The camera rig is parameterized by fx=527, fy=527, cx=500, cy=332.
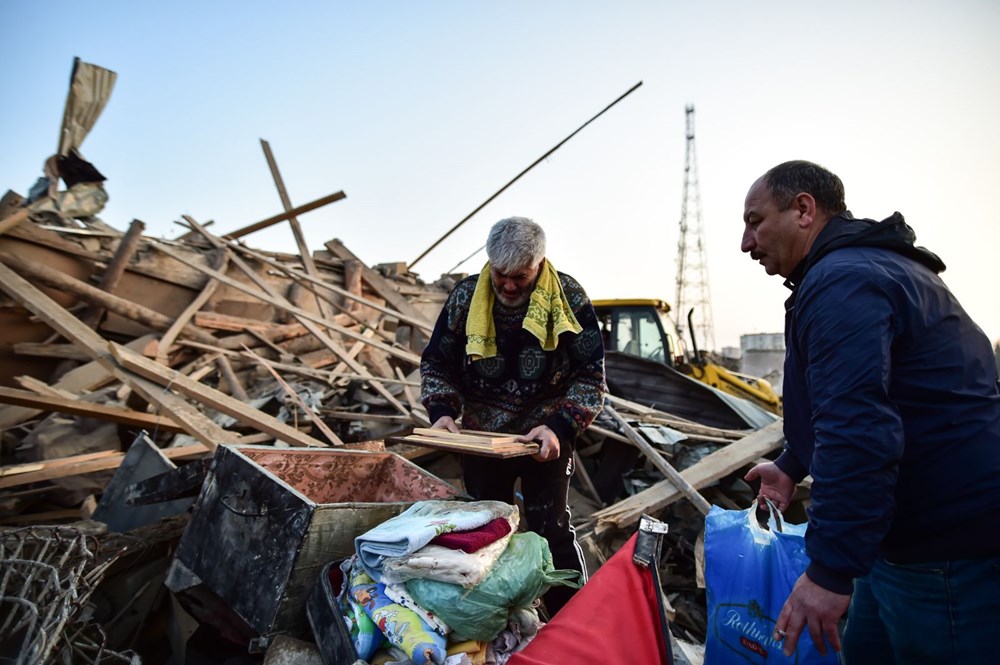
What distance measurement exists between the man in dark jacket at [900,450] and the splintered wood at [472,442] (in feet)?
2.97

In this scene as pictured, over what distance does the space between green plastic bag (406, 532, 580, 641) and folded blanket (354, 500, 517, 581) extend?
111 millimetres

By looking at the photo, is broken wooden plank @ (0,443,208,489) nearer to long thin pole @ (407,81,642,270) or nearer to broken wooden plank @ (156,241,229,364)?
broken wooden plank @ (156,241,229,364)

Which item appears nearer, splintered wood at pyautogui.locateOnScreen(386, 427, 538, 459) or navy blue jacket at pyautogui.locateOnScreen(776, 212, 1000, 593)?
navy blue jacket at pyautogui.locateOnScreen(776, 212, 1000, 593)

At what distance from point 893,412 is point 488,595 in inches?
42.3

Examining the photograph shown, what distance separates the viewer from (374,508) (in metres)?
1.89

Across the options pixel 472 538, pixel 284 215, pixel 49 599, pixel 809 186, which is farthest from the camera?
pixel 284 215

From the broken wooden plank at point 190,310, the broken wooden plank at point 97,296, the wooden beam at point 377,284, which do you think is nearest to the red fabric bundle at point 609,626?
the broken wooden plank at point 190,310

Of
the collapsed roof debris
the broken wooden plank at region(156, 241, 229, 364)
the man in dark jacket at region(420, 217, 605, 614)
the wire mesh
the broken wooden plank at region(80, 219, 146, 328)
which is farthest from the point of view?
the broken wooden plank at region(80, 219, 146, 328)

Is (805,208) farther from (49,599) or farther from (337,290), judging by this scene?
(337,290)

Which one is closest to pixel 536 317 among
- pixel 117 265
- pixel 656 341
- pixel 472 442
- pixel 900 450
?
pixel 472 442

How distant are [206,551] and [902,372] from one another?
224 centimetres

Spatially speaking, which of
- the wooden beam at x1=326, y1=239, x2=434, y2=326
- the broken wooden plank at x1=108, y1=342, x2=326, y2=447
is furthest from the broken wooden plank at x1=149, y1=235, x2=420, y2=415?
the wooden beam at x1=326, y1=239, x2=434, y2=326

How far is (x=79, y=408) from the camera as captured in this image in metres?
3.61

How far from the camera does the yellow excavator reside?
23.4 ft
